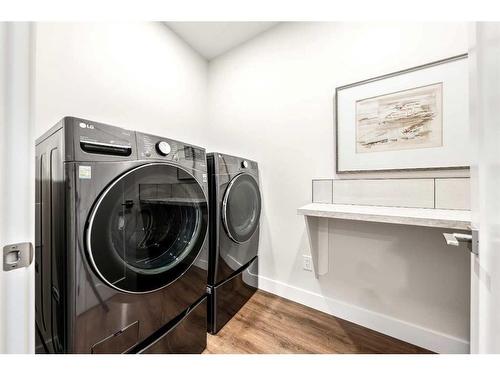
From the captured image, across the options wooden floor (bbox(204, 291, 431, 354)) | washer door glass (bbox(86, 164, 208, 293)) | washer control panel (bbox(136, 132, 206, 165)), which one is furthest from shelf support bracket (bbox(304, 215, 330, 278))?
washer control panel (bbox(136, 132, 206, 165))

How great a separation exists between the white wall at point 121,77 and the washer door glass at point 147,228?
0.77 metres

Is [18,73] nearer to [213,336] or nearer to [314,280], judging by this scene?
[213,336]

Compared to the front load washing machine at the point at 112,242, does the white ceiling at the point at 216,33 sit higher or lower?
higher

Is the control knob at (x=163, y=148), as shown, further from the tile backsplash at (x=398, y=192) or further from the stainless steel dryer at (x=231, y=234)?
the tile backsplash at (x=398, y=192)

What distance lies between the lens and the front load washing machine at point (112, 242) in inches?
24.5

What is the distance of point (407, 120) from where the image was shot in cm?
118

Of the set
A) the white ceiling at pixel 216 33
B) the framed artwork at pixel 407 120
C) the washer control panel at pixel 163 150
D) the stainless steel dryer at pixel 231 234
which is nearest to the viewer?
the washer control panel at pixel 163 150

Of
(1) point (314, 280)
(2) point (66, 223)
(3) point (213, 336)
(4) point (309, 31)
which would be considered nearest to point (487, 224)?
(2) point (66, 223)

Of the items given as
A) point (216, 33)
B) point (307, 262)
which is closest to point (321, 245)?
point (307, 262)

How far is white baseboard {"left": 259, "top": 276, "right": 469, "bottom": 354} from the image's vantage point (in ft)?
3.54

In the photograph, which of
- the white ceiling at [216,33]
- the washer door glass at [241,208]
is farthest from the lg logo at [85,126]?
the white ceiling at [216,33]

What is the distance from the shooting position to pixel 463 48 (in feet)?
3.40

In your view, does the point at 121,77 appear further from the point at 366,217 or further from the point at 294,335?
the point at 294,335

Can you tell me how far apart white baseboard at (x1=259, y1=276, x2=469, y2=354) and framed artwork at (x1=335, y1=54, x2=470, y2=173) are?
37.8 inches
